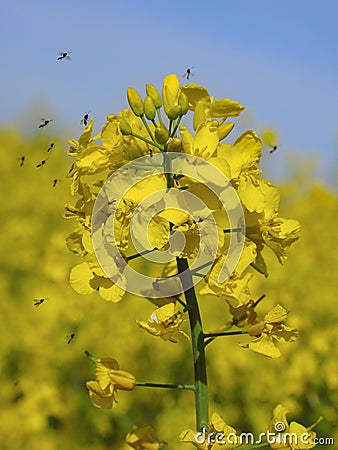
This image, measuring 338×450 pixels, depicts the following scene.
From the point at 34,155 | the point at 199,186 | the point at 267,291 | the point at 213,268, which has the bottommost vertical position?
the point at 34,155

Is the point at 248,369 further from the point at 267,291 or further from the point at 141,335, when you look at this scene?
the point at 267,291

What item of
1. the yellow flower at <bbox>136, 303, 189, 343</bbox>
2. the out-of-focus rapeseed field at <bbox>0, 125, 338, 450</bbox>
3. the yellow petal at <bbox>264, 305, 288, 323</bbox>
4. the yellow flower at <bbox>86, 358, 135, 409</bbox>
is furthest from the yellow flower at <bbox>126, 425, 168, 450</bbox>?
the out-of-focus rapeseed field at <bbox>0, 125, 338, 450</bbox>

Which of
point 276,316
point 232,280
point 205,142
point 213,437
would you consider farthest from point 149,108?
point 213,437

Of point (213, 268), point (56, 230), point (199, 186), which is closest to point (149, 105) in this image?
point (199, 186)

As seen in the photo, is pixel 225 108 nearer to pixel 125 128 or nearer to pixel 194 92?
pixel 194 92

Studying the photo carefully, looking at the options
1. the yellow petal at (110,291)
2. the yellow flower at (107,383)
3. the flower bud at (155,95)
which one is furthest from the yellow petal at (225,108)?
the yellow flower at (107,383)
